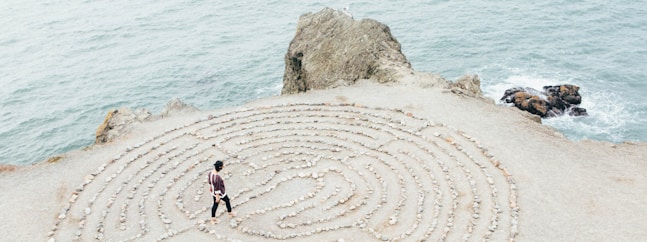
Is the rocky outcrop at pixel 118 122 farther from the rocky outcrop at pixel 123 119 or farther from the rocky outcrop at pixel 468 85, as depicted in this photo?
the rocky outcrop at pixel 468 85

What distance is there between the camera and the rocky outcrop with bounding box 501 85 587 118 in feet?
130

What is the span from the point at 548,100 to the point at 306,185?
25.6m

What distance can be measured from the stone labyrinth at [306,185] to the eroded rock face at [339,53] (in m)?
5.50

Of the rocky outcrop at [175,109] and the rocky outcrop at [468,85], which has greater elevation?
the rocky outcrop at [175,109]

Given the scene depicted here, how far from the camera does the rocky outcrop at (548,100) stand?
130 ft

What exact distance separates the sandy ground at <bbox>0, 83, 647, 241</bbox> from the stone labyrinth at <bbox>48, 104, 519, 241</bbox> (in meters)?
0.06

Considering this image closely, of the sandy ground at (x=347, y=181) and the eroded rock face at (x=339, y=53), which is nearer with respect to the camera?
the sandy ground at (x=347, y=181)

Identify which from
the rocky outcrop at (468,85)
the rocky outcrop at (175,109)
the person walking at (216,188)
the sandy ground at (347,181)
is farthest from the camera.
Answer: the rocky outcrop at (468,85)

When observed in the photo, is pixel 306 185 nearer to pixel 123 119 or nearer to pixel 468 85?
pixel 123 119

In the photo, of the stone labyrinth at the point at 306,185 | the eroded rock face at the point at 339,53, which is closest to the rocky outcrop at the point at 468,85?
the eroded rock face at the point at 339,53

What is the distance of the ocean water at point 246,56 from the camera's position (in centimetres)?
4369

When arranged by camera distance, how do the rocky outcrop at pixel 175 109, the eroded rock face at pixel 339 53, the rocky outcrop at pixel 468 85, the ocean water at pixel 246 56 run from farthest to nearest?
the ocean water at pixel 246 56 → the eroded rock face at pixel 339 53 → the rocky outcrop at pixel 468 85 → the rocky outcrop at pixel 175 109

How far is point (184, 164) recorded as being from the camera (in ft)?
77.1

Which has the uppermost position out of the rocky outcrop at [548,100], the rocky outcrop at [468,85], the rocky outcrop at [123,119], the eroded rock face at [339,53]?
the eroded rock face at [339,53]
